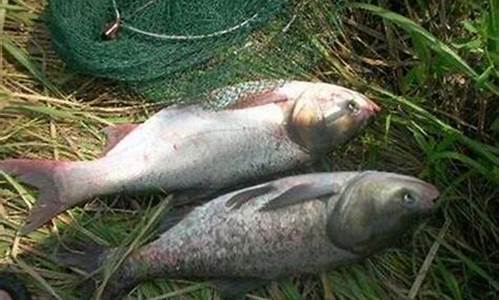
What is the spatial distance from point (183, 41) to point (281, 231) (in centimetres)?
78

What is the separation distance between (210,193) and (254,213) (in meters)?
0.21

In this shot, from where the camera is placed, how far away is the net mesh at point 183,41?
4.00 metres

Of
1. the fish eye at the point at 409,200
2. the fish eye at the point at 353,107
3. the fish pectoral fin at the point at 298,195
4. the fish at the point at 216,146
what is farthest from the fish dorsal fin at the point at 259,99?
the fish eye at the point at 409,200

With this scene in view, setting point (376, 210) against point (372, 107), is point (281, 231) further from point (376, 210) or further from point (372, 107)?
point (372, 107)

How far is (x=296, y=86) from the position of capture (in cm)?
396

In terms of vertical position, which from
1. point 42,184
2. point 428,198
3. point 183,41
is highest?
point 183,41

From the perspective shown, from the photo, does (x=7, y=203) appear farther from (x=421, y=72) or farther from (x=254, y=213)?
(x=421, y=72)

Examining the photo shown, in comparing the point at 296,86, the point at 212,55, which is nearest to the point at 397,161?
the point at 296,86

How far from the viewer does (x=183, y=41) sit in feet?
13.3

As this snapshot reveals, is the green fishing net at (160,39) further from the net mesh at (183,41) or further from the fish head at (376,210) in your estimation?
the fish head at (376,210)

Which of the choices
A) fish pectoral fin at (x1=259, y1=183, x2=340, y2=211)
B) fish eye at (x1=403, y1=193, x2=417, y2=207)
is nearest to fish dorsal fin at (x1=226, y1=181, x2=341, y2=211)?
fish pectoral fin at (x1=259, y1=183, x2=340, y2=211)

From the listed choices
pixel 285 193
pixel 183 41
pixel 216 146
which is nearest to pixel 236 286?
pixel 285 193

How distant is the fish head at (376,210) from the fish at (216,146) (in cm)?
25

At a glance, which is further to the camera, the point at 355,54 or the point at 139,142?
the point at 355,54
